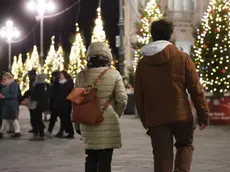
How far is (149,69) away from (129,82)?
25.9 metres

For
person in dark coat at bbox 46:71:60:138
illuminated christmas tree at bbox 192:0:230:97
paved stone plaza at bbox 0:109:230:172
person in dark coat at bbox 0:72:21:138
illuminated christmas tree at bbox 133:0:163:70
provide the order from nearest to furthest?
paved stone plaza at bbox 0:109:230:172
person in dark coat at bbox 0:72:21:138
person in dark coat at bbox 46:71:60:138
illuminated christmas tree at bbox 192:0:230:97
illuminated christmas tree at bbox 133:0:163:70

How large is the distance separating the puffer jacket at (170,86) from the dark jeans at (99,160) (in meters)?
0.74

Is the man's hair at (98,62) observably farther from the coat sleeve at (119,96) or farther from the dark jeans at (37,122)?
the dark jeans at (37,122)

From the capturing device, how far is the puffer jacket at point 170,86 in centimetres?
642

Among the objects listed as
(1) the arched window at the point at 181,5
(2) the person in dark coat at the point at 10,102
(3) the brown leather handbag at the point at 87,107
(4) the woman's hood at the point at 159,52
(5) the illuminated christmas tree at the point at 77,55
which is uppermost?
(1) the arched window at the point at 181,5

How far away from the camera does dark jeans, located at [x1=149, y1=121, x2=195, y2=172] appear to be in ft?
21.1

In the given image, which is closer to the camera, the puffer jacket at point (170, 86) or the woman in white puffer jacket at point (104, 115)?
the puffer jacket at point (170, 86)

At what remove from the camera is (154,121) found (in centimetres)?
645

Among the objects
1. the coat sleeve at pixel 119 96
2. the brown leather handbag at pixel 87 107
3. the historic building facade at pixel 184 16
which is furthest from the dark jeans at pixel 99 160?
the historic building facade at pixel 184 16

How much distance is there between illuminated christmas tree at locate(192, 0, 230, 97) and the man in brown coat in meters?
15.7

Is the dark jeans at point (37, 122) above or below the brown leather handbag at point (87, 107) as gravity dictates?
below

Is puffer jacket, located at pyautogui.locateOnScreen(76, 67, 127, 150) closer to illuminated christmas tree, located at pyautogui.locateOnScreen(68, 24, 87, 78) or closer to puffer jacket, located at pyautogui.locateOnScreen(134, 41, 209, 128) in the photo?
puffer jacket, located at pyautogui.locateOnScreen(134, 41, 209, 128)

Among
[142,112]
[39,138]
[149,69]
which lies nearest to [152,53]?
[149,69]

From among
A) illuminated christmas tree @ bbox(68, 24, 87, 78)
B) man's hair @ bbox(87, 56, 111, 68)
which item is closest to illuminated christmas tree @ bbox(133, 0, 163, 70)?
illuminated christmas tree @ bbox(68, 24, 87, 78)
